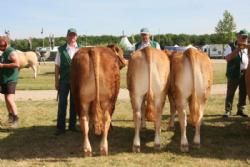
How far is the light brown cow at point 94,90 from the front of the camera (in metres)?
7.28

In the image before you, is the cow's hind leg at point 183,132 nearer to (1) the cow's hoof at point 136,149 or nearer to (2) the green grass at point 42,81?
(1) the cow's hoof at point 136,149

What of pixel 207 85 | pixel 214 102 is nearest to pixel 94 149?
pixel 207 85

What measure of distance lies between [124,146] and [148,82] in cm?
150

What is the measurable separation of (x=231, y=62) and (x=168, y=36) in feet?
281

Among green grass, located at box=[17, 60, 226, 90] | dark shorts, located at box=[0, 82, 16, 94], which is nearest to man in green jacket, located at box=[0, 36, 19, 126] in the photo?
dark shorts, located at box=[0, 82, 16, 94]

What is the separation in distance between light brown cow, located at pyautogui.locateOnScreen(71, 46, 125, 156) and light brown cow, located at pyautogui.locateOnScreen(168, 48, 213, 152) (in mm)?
1066

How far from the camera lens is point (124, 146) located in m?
8.20

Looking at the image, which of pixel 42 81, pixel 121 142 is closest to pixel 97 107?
pixel 121 142

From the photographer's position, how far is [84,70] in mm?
7340

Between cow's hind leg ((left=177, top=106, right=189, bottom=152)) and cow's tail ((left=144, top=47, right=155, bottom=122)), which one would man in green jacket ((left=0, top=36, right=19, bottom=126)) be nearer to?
cow's tail ((left=144, top=47, right=155, bottom=122))

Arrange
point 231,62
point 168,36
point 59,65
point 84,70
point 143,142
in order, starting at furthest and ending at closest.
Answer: point 168,36 → point 231,62 → point 59,65 → point 143,142 → point 84,70

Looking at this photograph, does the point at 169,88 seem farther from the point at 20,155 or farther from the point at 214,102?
the point at 214,102

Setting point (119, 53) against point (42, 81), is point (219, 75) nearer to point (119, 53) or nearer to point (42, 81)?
point (42, 81)

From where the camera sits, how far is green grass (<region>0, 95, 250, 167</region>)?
705 centimetres
